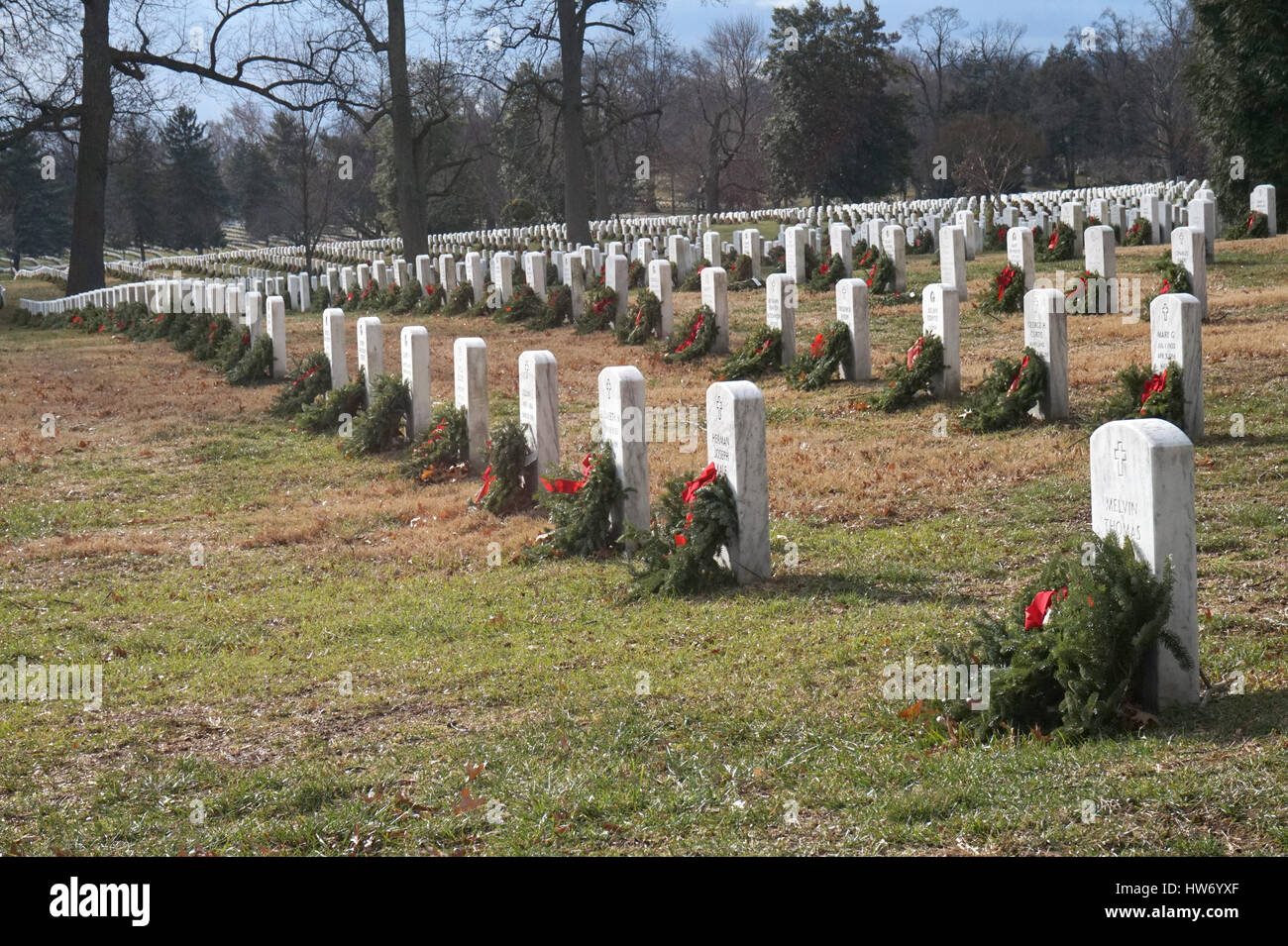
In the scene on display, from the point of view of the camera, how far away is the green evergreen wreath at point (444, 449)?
479 inches

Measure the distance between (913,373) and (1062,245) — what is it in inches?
434

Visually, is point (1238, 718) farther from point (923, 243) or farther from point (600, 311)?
point (923, 243)

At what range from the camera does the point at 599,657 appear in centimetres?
695

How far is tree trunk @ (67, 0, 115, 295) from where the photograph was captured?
3184cm

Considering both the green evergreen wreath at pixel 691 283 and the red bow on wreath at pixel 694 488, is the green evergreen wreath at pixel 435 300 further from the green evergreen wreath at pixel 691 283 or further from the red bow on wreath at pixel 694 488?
the red bow on wreath at pixel 694 488

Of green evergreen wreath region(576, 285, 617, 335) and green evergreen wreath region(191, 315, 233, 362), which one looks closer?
green evergreen wreath region(576, 285, 617, 335)

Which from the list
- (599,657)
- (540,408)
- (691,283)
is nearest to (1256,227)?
(691,283)

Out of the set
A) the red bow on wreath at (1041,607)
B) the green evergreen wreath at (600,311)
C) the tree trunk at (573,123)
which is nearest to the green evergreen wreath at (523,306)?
the green evergreen wreath at (600,311)

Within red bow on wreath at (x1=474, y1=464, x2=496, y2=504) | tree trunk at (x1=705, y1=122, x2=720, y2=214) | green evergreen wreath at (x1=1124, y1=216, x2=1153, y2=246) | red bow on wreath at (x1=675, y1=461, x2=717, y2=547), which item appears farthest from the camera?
tree trunk at (x1=705, y1=122, x2=720, y2=214)

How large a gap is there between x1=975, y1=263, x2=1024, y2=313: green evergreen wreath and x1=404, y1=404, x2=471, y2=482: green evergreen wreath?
318 inches

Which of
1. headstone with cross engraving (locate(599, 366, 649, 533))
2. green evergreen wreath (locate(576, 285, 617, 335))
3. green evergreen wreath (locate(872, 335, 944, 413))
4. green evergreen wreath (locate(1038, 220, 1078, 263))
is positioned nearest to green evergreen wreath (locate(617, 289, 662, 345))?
green evergreen wreath (locate(576, 285, 617, 335))

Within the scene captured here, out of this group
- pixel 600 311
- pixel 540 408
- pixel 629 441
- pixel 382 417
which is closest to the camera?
pixel 629 441

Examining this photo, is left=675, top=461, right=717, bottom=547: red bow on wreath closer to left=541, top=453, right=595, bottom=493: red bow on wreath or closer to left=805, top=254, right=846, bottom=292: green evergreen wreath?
left=541, top=453, right=595, bottom=493: red bow on wreath
